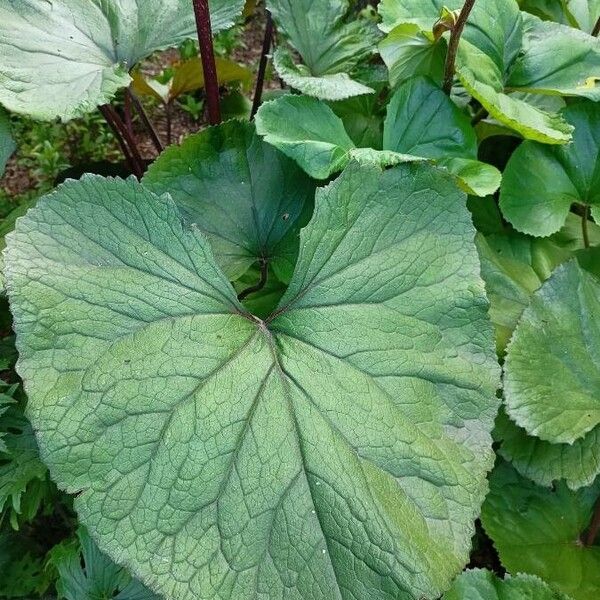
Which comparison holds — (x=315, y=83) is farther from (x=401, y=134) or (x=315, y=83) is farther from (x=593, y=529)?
(x=593, y=529)

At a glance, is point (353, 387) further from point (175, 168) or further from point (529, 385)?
point (175, 168)

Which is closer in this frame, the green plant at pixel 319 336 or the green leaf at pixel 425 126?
the green plant at pixel 319 336

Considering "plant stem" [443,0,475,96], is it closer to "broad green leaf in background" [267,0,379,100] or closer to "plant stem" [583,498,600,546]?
"broad green leaf in background" [267,0,379,100]

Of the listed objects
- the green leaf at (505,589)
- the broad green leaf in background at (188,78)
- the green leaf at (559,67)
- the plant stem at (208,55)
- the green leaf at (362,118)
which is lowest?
the green leaf at (505,589)

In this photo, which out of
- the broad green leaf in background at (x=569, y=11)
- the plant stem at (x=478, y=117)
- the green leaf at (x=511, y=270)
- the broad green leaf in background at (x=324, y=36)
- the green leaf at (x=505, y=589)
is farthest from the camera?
the broad green leaf in background at (x=569, y=11)

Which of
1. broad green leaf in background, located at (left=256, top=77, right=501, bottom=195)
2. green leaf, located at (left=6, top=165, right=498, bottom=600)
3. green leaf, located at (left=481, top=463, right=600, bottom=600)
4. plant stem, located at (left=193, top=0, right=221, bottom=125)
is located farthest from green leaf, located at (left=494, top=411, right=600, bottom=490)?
plant stem, located at (left=193, top=0, right=221, bottom=125)

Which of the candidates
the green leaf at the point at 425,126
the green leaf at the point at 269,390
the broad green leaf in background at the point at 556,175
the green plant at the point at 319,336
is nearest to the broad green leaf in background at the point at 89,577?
the green plant at the point at 319,336

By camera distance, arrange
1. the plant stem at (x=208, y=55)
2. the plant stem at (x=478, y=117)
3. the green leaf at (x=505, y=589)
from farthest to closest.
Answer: the plant stem at (x=478, y=117) → the plant stem at (x=208, y=55) → the green leaf at (x=505, y=589)

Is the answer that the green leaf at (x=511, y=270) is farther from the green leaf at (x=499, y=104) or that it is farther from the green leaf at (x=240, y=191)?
the green leaf at (x=240, y=191)
